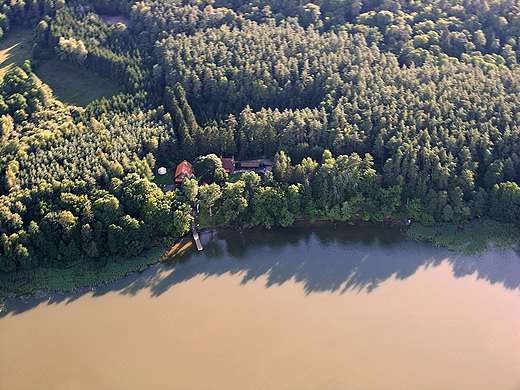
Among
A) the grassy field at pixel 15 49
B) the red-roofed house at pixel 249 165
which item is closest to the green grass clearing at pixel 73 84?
the grassy field at pixel 15 49

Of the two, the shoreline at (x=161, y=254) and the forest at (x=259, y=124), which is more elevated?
the forest at (x=259, y=124)

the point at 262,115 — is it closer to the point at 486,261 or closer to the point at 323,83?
the point at 323,83

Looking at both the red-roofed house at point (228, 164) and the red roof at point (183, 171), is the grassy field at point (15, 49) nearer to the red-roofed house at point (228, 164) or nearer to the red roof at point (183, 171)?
the red roof at point (183, 171)

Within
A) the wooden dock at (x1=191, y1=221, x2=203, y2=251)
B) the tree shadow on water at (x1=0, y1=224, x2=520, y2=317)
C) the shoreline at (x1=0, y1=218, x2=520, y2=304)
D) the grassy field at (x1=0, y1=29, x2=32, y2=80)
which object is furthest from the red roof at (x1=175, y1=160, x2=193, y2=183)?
the grassy field at (x1=0, y1=29, x2=32, y2=80)

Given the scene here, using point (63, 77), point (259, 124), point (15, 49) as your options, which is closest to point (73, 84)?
point (63, 77)

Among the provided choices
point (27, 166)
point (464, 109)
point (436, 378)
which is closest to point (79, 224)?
point (27, 166)
